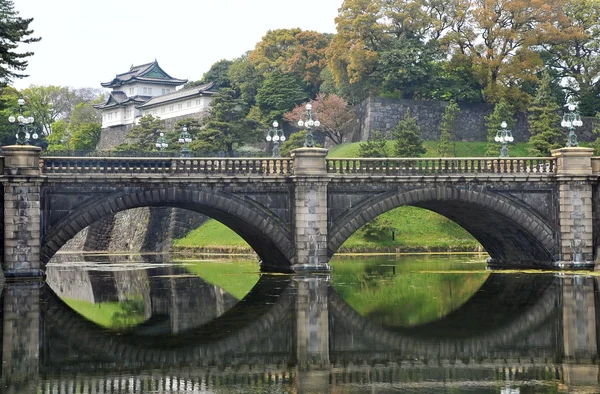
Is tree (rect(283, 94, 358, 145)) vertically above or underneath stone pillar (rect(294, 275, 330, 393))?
above

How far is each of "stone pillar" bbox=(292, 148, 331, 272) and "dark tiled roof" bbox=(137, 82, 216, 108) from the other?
64.2m

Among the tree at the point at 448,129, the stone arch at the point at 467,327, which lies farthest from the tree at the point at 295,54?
the stone arch at the point at 467,327

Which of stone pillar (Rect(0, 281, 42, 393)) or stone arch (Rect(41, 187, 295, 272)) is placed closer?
stone pillar (Rect(0, 281, 42, 393))

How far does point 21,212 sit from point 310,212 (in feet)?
41.1

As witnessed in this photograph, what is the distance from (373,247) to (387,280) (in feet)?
88.1

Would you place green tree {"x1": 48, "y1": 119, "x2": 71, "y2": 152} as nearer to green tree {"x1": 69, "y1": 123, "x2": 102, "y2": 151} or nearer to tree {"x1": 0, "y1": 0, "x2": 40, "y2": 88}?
green tree {"x1": 69, "y1": 123, "x2": 102, "y2": 151}

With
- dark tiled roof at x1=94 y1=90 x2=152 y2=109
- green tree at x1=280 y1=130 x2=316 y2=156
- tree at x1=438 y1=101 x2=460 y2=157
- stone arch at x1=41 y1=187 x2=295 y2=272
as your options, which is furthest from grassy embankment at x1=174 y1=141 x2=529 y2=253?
dark tiled roof at x1=94 y1=90 x2=152 y2=109

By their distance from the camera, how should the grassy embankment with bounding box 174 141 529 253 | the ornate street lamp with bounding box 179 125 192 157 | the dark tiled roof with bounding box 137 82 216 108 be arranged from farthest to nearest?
the dark tiled roof with bounding box 137 82 216 108 → the grassy embankment with bounding box 174 141 529 253 → the ornate street lamp with bounding box 179 125 192 157

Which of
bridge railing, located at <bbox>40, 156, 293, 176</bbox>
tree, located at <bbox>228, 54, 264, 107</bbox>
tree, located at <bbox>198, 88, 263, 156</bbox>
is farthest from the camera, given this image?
tree, located at <bbox>228, 54, 264, 107</bbox>

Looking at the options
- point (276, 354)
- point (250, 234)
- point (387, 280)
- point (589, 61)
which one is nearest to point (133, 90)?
point (589, 61)

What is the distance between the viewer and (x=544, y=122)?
72.6 m

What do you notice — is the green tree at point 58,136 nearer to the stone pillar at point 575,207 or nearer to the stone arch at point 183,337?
the stone pillar at point 575,207

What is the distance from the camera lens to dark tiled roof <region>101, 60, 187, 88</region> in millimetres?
121625

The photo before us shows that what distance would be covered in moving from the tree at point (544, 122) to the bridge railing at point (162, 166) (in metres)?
34.7
